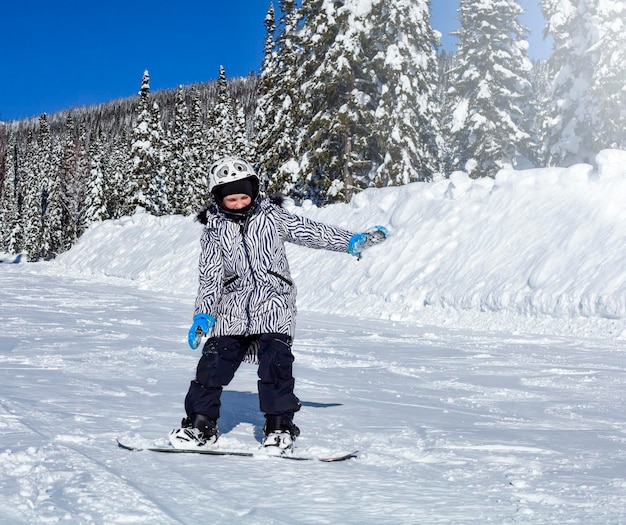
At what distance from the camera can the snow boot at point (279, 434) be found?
3.40 metres

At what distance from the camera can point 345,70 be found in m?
24.1

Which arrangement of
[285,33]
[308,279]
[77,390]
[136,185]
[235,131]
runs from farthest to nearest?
[235,131]
[136,185]
[285,33]
[308,279]
[77,390]

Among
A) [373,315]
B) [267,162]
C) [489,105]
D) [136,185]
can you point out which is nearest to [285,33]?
[267,162]

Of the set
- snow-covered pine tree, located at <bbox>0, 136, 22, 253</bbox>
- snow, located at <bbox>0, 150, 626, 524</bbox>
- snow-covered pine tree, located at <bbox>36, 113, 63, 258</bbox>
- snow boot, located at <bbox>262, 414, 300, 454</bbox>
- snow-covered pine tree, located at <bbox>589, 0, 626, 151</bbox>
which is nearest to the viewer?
snow, located at <bbox>0, 150, 626, 524</bbox>

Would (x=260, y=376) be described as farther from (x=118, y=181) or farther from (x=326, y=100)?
(x=118, y=181)

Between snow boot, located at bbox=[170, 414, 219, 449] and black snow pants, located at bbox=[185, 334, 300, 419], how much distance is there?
4cm

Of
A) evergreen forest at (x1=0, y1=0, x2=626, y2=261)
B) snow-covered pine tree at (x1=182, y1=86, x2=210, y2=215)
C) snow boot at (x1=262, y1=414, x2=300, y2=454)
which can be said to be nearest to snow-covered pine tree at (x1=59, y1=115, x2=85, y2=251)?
snow-covered pine tree at (x1=182, y1=86, x2=210, y2=215)

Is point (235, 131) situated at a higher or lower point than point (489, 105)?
higher

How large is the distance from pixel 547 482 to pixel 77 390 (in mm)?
3377

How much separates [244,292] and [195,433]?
0.82 meters

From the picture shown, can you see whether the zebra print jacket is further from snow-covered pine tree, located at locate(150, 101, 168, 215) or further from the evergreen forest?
snow-covered pine tree, located at locate(150, 101, 168, 215)

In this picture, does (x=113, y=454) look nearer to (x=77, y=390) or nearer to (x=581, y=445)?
(x=77, y=390)

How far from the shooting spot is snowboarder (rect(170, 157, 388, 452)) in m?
3.70

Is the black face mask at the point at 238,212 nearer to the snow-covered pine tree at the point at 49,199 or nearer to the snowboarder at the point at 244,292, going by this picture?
the snowboarder at the point at 244,292
